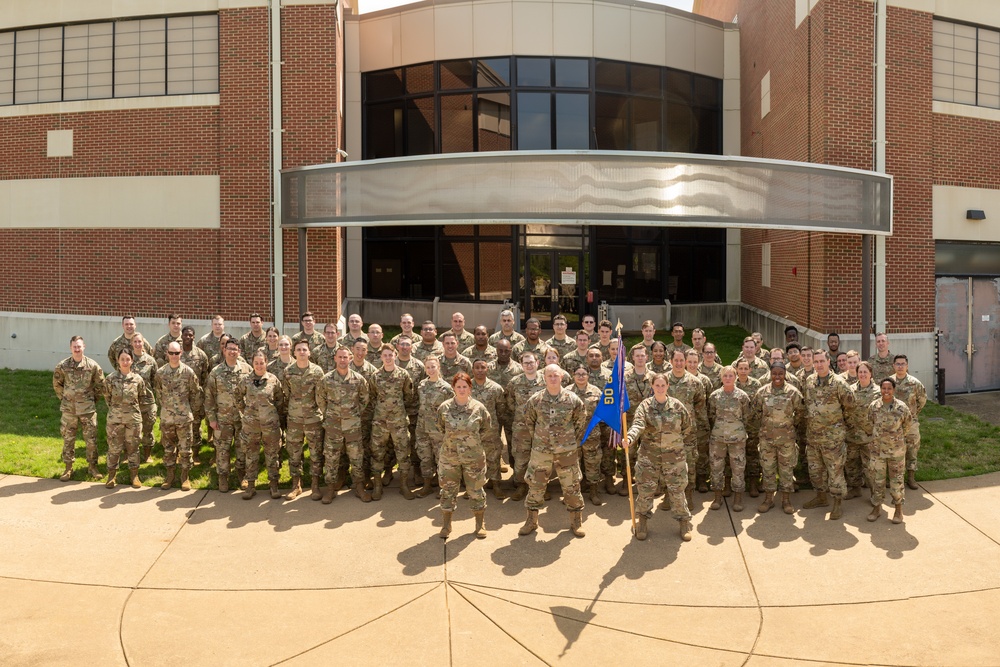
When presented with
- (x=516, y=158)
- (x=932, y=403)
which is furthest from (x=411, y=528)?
(x=932, y=403)

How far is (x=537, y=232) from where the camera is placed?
20.5 metres

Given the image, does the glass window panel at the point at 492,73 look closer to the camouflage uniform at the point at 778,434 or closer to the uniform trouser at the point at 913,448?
the camouflage uniform at the point at 778,434

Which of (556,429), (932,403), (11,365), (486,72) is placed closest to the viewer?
(556,429)

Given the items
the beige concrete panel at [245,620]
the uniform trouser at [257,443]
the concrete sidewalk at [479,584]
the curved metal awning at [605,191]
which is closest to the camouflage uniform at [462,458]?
the concrete sidewalk at [479,584]

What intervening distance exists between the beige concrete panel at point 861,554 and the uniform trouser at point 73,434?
8.14 metres

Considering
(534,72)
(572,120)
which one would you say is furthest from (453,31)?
(572,120)

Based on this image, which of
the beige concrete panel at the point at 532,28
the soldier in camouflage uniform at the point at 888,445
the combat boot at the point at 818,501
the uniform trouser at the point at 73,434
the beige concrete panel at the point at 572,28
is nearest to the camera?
the soldier in camouflage uniform at the point at 888,445

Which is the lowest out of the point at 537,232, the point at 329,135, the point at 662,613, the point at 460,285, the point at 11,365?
the point at 662,613

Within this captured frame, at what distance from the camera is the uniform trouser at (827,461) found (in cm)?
909

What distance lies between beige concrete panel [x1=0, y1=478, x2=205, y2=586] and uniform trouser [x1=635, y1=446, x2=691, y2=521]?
505cm

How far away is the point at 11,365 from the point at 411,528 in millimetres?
13187

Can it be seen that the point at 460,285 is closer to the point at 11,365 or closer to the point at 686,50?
the point at 686,50

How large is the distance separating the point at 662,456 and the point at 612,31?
14.9m

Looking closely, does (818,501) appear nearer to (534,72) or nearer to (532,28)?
(534,72)
